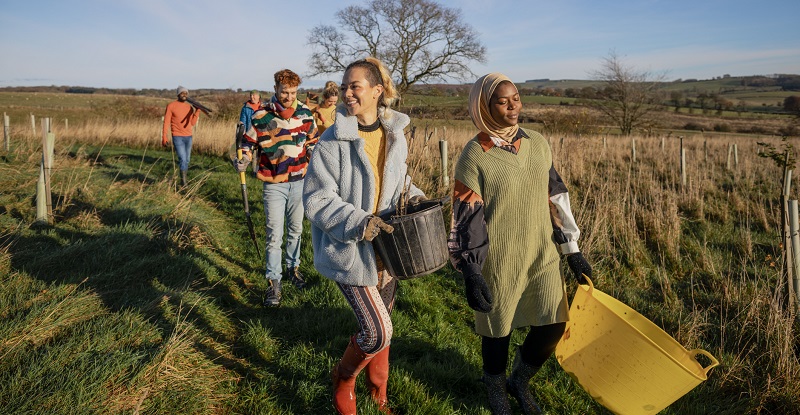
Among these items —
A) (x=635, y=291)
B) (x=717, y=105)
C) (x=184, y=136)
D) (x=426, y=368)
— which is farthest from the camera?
(x=717, y=105)

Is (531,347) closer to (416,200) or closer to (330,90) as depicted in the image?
(416,200)

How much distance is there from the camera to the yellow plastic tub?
7.30ft

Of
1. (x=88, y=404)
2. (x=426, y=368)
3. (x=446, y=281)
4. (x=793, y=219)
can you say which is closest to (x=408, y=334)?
(x=426, y=368)

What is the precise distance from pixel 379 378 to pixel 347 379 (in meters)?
0.21

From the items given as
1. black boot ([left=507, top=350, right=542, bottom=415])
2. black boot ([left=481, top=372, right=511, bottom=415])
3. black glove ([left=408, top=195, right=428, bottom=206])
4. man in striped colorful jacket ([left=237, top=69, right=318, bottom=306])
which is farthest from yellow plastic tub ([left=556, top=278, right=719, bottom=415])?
man in striped colorful jacket ([left=237, top=69, right=318, bottom=306])

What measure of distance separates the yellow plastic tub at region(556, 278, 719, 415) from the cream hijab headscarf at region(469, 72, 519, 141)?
886 mm

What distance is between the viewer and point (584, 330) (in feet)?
8.25

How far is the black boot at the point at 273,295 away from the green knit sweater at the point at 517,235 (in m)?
2.13

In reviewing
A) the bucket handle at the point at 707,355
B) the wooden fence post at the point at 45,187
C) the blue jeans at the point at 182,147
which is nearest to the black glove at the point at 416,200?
the bucket handle at the point at 707,355

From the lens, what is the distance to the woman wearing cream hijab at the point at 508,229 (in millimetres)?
2410

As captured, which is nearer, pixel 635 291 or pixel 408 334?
pixel 408 334

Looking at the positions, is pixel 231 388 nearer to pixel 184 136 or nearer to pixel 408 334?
pixel 408 334

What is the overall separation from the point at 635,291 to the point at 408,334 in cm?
247

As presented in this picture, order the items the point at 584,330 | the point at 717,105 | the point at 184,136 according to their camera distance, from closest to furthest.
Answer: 1. the point at 584,330
2. the point at 184,136
3. the point at 717,105
